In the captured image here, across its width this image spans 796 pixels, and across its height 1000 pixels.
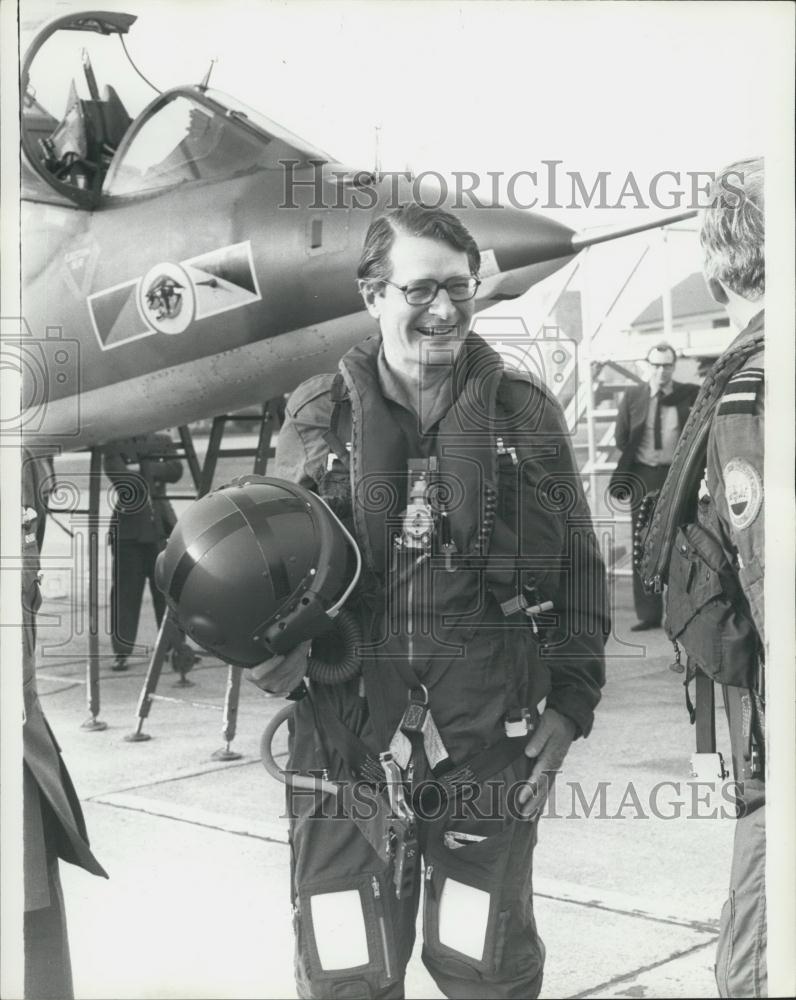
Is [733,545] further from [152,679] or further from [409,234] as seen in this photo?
[152,679]

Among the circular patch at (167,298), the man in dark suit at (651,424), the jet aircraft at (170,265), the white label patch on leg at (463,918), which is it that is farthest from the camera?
the circular patch at (167,298)

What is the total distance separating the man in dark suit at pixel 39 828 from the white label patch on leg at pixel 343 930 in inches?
→ 24.9

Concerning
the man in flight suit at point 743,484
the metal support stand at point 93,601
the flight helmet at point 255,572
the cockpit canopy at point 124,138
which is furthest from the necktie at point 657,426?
the metal support stand at point 93,601

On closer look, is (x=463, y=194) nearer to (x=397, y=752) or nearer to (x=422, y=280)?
(x=422, y=280)

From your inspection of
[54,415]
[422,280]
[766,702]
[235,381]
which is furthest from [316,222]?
[766,702]

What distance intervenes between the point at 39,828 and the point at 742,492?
167 cm

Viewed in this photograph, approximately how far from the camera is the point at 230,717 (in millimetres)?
4867

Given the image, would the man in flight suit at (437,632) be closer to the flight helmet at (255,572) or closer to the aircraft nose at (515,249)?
the flight helmet at (255,572)

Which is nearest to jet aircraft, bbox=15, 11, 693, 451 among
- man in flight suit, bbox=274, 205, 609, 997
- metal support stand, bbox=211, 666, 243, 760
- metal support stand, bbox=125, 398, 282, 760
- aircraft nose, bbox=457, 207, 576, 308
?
metal support stand, bbox=125, 398, 282, 760

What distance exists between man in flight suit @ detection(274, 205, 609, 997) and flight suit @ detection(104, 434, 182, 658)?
3.40 meters

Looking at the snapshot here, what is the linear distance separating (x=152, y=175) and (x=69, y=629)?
2433mm

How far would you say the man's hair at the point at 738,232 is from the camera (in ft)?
7.57

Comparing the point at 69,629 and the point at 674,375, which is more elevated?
the point at 674,375

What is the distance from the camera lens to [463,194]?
2.90m
